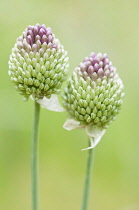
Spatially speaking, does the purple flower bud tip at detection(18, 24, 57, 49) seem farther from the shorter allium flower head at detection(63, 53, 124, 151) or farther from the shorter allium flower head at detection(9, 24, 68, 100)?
the shorter allium flower head at detection(63, 53, 124, 151)

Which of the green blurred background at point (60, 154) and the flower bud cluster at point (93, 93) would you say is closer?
the flower bud cluster at point (93, 93)

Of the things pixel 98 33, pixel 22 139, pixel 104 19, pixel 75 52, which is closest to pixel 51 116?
pixel 22 139

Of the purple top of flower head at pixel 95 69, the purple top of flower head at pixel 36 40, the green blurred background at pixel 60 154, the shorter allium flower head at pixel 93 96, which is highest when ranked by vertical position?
the purple top of flower head at pixel 36 40

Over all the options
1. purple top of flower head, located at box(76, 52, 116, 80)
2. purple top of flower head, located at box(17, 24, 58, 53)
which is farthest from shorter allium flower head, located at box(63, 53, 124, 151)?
purple top of flower head, located at box(17, 24, 58, 53)

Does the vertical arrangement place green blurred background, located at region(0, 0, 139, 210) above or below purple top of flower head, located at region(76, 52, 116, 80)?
below

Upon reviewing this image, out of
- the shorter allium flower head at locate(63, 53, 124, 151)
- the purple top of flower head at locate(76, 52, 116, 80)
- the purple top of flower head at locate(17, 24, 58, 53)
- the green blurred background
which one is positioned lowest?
the green blurred background

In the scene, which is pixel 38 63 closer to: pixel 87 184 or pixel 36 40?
pixel 36 40

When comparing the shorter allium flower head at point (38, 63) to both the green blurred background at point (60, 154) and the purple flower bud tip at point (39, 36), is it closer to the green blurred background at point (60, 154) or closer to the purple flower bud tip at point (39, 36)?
the purple flower bud tip at point (39, 36)

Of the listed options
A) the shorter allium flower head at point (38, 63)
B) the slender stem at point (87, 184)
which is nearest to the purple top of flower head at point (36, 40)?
the shorter allium flower head at point (38, 63)
